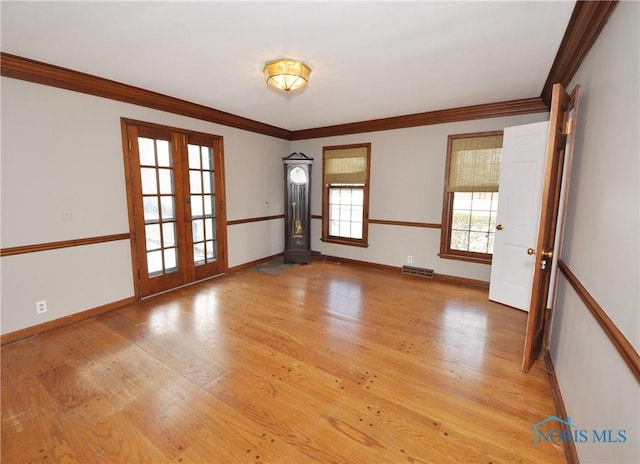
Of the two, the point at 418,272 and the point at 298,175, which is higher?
the point at 298,175

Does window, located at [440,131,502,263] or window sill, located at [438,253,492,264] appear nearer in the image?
window, located at [440,131,502,263]

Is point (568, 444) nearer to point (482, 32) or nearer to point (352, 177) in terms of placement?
point (482, 32)

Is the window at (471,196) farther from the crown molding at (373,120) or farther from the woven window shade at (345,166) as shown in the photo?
the woven window shade at (345,166)

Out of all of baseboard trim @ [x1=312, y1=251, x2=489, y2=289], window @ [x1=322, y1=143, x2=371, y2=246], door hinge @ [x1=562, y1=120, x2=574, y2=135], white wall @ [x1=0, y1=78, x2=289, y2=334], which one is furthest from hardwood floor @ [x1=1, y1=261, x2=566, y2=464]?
window @ [x1=322, y1=143, x2=371, y2=246]

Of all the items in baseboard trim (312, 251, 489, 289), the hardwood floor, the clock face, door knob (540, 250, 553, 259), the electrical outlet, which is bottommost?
the hardwood floor

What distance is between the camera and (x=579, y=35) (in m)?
1.98

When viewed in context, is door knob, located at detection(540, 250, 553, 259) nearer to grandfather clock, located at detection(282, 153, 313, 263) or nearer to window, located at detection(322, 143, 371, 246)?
window, located at detection(322, 143, 371, 246)

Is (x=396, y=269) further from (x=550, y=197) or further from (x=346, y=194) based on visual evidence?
(x=550, y=197)

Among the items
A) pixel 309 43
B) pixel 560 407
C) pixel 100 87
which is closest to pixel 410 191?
pixel 309 43

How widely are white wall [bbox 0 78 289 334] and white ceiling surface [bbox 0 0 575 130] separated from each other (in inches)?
17.1

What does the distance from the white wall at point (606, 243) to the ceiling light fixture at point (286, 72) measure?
2.05 meters

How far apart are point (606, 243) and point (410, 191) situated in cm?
329

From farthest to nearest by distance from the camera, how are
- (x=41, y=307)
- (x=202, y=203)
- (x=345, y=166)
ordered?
(x=345, y=166), (x=202, y=203), (x=41, y=307)

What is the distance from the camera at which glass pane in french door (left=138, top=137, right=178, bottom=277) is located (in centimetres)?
356
